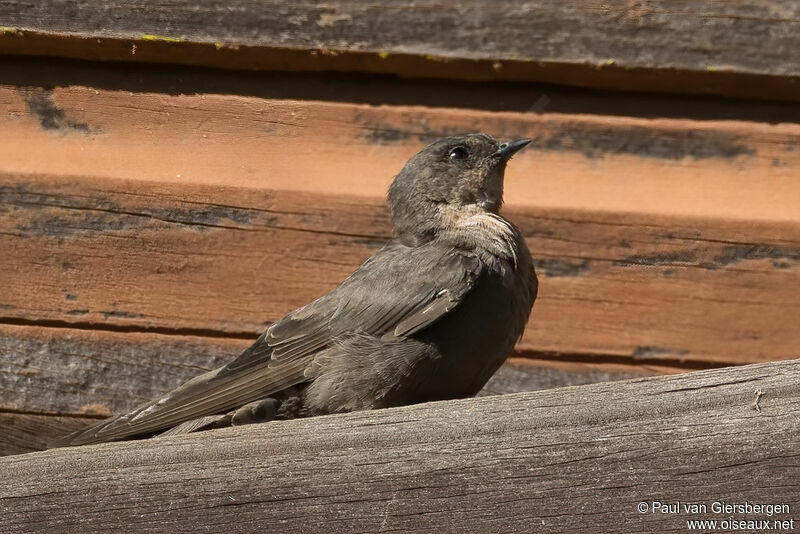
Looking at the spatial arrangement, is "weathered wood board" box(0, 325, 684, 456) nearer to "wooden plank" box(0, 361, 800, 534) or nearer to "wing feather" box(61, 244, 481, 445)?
"wing feather" box(61, 244, 481, 445)

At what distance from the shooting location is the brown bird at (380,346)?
349cm

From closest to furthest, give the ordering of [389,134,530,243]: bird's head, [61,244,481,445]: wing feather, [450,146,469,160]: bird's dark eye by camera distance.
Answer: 1. [61,244,481,445]: wing feather
2. [389,134,530,243]: bird's head
3. [450,146,469,160]: bird's dark eye

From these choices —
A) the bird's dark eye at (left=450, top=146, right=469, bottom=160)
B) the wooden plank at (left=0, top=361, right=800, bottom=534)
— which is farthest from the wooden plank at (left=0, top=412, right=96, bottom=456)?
the bird's dark eye at (left=450, top=146, right=469, bottom=160)

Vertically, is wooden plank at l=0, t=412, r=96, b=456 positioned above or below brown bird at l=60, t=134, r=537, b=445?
below

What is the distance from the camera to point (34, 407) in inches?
151

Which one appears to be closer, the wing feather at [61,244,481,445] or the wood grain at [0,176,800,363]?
the wing feather at [61,244,481,445]

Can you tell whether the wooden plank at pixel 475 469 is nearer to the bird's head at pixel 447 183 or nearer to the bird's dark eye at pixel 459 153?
the bird's head at pixel 447 183

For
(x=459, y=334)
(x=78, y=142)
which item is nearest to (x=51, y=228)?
(x=78, y=142)

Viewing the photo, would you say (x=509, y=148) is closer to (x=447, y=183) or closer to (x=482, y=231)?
(x=482, y=231)

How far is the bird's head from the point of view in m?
4.12

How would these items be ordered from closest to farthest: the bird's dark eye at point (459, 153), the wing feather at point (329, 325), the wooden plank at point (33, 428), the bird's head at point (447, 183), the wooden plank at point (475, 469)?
the wooden plank at point (475, 469), the wing feather at point (329, 325), the wooden plank at point (33, 428), the bird's head at point (447, 183), the bird's dark eye at point (459, 153)

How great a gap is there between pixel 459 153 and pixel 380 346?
3.17ft

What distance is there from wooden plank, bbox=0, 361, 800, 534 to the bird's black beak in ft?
4.68

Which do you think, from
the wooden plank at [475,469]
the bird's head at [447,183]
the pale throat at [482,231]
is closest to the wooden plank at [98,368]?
the pale throat at [482,231]
